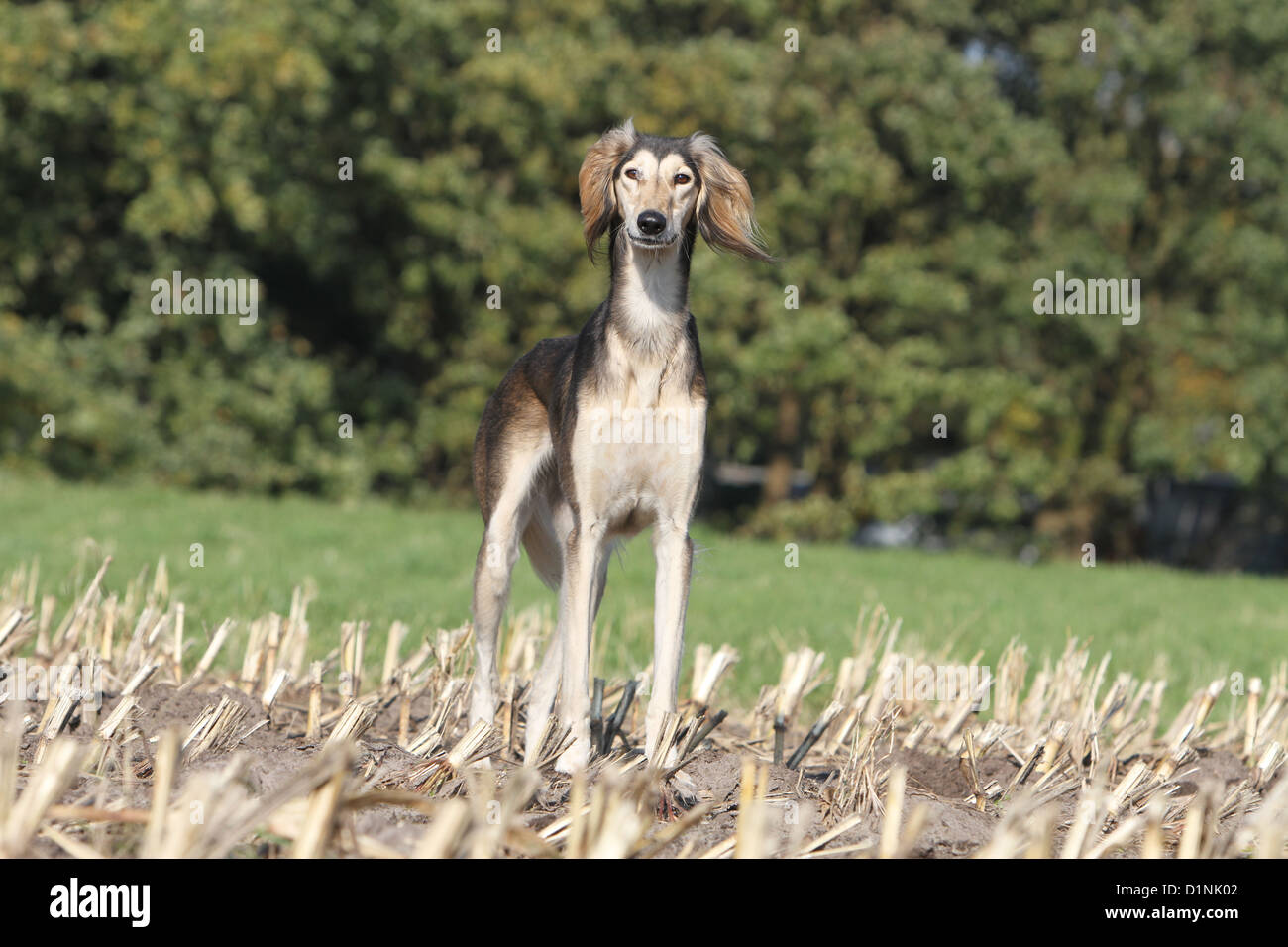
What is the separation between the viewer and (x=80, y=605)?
608cm

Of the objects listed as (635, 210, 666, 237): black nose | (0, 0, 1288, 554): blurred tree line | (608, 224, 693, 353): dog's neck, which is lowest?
(608, 224, 693, 353): dog's neck

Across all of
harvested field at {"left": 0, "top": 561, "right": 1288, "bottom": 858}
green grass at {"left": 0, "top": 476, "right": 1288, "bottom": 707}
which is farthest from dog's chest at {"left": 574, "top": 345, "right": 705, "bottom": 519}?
harvested field at {"left": 0, "top": 561, "right": 1288, "bottom": 858}

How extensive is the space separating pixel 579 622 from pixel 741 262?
1877 cm

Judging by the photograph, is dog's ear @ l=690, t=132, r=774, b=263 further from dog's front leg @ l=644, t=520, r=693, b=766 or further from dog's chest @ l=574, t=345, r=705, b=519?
dog's front leg @ l=644, t=520, r=693, b=766

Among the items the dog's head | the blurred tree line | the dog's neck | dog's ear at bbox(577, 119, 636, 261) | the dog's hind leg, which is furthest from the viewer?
the blurred tree line

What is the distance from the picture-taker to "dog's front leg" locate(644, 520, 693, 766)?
4590 millimetres

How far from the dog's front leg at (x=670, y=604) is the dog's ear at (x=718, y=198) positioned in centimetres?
105

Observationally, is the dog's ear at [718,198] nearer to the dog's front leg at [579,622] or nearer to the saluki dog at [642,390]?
the saluki dog at [642,390]

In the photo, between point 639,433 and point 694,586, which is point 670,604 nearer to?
point 639,433

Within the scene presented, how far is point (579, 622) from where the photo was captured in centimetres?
470

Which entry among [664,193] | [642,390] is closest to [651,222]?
[664,193]

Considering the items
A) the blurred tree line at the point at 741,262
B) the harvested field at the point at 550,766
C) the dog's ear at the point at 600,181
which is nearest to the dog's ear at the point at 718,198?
the dog's ear at the point at 600,181

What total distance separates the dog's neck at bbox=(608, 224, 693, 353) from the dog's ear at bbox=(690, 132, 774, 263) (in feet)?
0.38

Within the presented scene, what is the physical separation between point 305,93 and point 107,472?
21.7 ft
